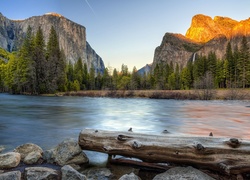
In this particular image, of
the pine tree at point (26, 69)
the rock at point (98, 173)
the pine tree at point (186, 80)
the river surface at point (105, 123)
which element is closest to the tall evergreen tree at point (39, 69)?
the pine tree at point (26, 69)

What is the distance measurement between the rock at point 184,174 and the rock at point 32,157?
119 inches

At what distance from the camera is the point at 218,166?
4418mm

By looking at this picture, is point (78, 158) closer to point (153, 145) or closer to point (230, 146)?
point (153, 145)

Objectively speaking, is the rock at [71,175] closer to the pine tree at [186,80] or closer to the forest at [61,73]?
the forest at [61,73]

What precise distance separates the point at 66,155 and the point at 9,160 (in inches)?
49.7

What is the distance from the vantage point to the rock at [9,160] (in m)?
5.10

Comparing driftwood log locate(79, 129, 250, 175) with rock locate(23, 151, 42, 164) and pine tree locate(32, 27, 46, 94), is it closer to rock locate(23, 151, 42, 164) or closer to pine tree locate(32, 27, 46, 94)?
rock locate(23, 151, 42, 164)

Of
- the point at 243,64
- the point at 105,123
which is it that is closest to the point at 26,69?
the point at 105,123

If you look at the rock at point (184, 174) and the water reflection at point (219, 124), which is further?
the water reflection at point (219, 124)

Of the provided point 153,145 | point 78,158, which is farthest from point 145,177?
point 78,158

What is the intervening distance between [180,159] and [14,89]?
6289cm

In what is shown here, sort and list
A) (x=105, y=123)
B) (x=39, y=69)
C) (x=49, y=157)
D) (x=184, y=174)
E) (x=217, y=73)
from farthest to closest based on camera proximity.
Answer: (x=217, y=73), (x=39, y=69), (x=105, y=123), (x=49, y=157), (x=184, y=174)

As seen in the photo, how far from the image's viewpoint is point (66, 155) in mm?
5621

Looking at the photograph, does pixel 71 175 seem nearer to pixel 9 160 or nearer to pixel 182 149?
pixel 9 160
